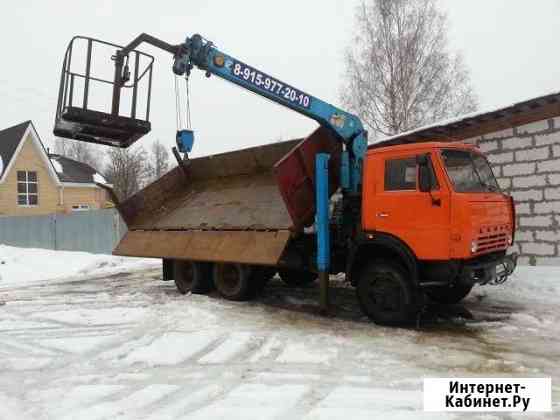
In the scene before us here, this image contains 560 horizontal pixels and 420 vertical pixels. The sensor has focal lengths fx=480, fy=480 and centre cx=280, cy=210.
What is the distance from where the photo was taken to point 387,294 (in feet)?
21.6

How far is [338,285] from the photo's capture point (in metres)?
9.97

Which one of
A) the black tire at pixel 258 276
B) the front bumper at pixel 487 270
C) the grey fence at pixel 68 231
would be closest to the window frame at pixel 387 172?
the front bumper at pixel 487 270

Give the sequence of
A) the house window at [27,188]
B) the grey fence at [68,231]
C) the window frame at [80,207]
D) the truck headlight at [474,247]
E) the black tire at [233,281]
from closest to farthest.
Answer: the truck headlight at [474,247]
the black tire at [233,281]
the grey fence at [68,231]
the house window at [27,188]
the window frame at [80,207]

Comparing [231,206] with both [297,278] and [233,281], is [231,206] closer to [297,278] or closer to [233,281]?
[233,281]

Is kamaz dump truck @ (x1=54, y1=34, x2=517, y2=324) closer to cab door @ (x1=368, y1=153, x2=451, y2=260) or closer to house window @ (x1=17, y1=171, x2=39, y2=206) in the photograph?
cab door @ (x1=368, y1=153, x2=451, y2=260)

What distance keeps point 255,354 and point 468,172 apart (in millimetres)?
3665

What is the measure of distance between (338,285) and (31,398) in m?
6.52

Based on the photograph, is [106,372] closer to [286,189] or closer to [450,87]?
[286,189]

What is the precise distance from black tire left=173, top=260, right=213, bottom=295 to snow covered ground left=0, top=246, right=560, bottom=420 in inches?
13.1

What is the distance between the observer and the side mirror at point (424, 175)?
611cm

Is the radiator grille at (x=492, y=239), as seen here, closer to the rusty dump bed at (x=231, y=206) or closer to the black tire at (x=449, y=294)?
the black tire at (x=449, y=294)

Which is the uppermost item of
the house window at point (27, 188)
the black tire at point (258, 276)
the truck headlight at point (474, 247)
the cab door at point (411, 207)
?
the house window at point (27, 188)

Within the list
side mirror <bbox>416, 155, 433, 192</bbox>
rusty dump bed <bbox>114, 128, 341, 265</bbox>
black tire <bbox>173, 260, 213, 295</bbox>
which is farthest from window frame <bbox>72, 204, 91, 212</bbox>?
side mirror <bbox>416, 155, 433, 192</bbox>

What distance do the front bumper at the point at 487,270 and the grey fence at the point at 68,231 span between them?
47.3ft
